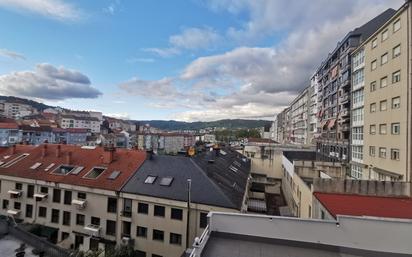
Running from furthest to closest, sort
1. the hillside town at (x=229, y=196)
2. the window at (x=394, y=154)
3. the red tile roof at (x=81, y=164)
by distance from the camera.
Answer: the red tile roof at (x=81, y=164) → the window at (x=394, y=154) → the hillside town at (x=229, y=196)

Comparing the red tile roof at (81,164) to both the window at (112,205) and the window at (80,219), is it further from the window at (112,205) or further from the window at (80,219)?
the window at (80,219)

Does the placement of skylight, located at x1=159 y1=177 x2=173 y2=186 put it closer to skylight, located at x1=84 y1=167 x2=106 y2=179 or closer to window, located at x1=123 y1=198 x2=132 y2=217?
window, located at x1=123 y1=198 x2=132 y2=217

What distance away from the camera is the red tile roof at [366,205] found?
42.9 feet

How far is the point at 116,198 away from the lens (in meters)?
23.3

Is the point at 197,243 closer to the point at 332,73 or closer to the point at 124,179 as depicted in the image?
the point at 124,179

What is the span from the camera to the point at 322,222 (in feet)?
31.7

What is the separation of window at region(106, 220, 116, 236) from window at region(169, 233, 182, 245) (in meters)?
5.63

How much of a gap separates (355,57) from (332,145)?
17.0 m

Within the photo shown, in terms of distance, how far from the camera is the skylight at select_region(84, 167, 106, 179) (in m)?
26.4

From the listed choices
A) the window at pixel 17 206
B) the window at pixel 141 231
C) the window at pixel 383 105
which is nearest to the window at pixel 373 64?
the window at pixel 383 105

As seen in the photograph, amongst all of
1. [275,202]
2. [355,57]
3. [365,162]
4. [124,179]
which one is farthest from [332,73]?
[124,179]

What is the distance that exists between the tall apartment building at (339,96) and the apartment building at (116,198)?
26.9m

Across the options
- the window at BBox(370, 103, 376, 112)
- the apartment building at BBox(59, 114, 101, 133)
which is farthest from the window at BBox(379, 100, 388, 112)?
the apartment building at BBox(59, 114, 101, 133)

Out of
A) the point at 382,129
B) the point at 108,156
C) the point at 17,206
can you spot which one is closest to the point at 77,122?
the point at 17,206
